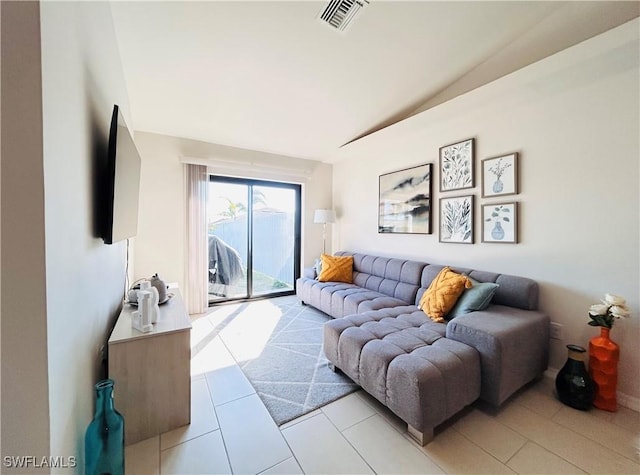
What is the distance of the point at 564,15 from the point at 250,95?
2824 millimetres

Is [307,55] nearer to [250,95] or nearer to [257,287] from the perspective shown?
[250,95]

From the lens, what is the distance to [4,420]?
0.65 m

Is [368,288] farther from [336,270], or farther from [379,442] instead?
[379,442]

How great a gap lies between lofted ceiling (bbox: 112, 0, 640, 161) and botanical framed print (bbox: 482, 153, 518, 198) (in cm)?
89

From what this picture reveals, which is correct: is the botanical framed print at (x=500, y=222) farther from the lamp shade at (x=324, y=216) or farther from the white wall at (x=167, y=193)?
the white wall at (x=167, y=193)

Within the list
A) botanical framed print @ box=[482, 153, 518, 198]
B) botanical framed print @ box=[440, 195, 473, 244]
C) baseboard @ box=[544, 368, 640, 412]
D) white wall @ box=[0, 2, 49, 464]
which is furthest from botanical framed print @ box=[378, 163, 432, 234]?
white wall @ box=[0, 2, 49, 464]

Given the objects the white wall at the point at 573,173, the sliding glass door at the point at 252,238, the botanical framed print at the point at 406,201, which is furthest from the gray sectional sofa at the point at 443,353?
the sliding glass door at the point at 252,238

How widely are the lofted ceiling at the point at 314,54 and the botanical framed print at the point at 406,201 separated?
2.87 feet

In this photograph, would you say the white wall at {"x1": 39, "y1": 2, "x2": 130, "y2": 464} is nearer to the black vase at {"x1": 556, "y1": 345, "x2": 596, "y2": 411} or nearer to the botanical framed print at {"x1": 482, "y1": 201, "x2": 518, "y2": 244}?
the black vase at {"x1": 556, "y1": 345, "x2": 596, "y2": 411}

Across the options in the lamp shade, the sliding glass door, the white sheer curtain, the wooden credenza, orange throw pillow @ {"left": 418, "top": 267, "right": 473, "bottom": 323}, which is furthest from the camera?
the lamp shade

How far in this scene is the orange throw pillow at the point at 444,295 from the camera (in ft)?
7.19

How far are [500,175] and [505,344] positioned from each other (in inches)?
63.8

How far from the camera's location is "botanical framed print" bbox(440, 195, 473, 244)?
8.61 feet

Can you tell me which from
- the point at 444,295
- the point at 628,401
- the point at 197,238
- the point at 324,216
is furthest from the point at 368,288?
the point at 197,238
